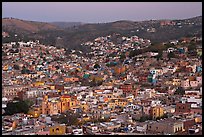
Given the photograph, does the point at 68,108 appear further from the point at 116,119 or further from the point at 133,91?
the point at 133,91

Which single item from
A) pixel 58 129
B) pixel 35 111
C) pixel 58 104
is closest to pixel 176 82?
pixel 58 104

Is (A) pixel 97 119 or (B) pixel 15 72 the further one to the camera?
(B) pixel 15 72

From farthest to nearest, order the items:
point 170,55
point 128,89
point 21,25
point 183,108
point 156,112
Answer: point 21,25 → point 170,55 → point 128,89 → point 183,108 → point 156,112

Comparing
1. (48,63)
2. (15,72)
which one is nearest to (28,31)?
(48,63)

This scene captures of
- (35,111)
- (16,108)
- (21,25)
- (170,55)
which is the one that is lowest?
(35,111)

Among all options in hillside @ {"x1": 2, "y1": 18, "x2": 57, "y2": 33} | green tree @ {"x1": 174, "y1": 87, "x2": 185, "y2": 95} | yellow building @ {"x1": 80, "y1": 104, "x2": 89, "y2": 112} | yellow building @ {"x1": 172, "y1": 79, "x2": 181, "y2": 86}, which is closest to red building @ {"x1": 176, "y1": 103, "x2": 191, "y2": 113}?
yellow building @ {"x1": 80, "y1": 104, "x2": 89, "y2": 112}

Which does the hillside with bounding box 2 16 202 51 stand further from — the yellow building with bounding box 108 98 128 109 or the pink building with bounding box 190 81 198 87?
the yellow building with bounding box 108 98 128 109

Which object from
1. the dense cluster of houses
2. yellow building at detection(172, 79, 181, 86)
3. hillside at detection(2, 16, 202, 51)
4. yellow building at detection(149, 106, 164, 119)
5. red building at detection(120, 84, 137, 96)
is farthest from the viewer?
hillside at detection(2, 16, 202, 51)

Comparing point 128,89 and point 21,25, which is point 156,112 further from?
point 21,25

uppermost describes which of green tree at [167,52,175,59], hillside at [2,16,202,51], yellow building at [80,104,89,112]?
hillside at [2,16,202,51]
